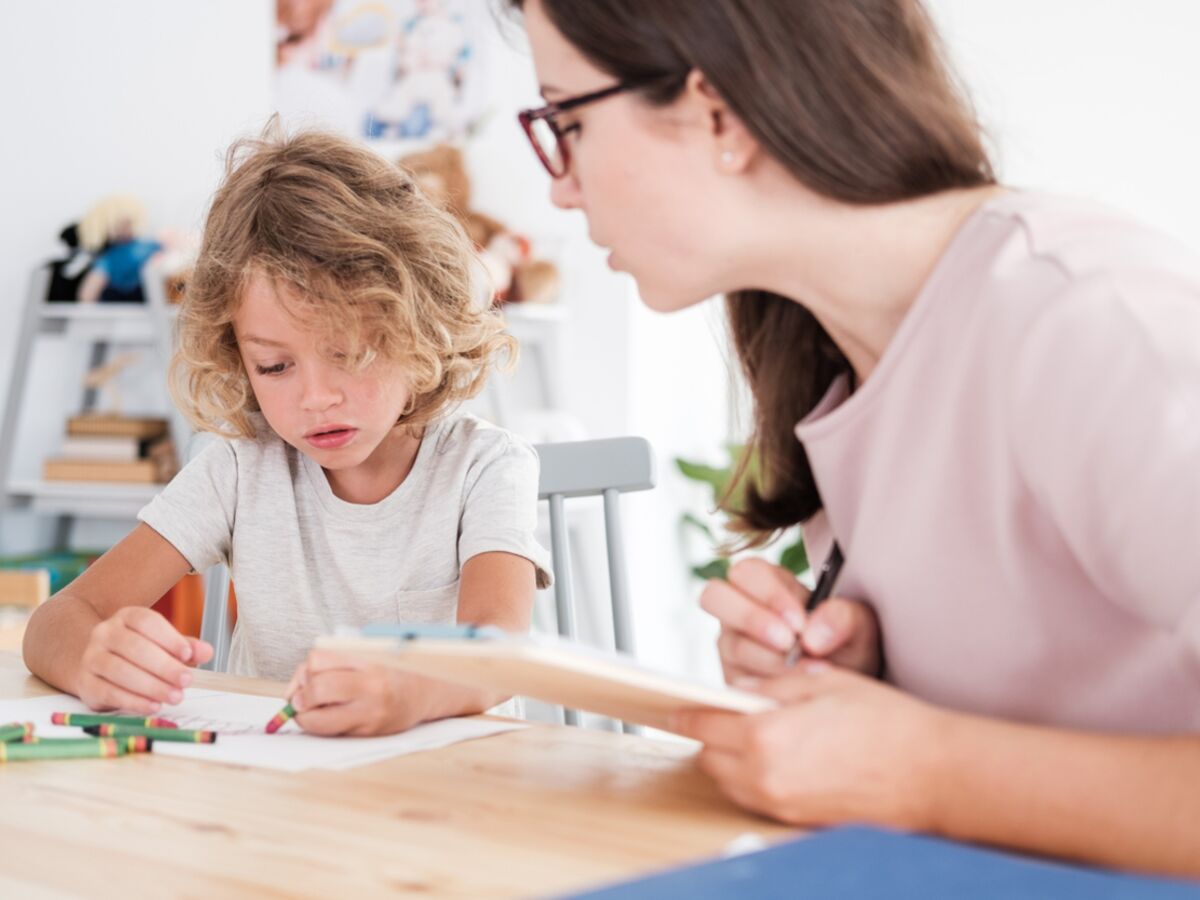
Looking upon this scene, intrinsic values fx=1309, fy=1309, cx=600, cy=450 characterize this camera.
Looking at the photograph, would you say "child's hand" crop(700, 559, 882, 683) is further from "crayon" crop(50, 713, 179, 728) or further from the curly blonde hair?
the curly blonde hair

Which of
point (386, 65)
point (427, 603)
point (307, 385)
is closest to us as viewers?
point (307, 385)

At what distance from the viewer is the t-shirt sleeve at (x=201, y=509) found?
1.39m

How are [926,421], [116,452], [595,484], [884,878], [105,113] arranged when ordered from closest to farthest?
[884,878] < [926,421] < [595,484] < [116,452] < [105,113]

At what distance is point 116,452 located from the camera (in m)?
3.04

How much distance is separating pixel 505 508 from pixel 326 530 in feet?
0.75

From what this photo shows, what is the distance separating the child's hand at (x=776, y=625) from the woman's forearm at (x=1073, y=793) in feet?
0.50

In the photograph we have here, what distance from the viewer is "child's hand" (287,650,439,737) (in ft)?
2.99

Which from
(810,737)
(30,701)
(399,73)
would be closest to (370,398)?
(30,701)

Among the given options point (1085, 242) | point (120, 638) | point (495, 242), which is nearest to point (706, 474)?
point (495, 242)

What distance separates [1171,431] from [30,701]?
2.97 ft

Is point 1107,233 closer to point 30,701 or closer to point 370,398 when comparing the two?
point 370,398

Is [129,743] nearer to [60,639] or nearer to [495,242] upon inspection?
[60,639]

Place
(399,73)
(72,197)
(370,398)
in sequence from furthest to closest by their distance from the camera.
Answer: (72,197) → (399,73) → (370,398)

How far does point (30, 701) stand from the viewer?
108cm
